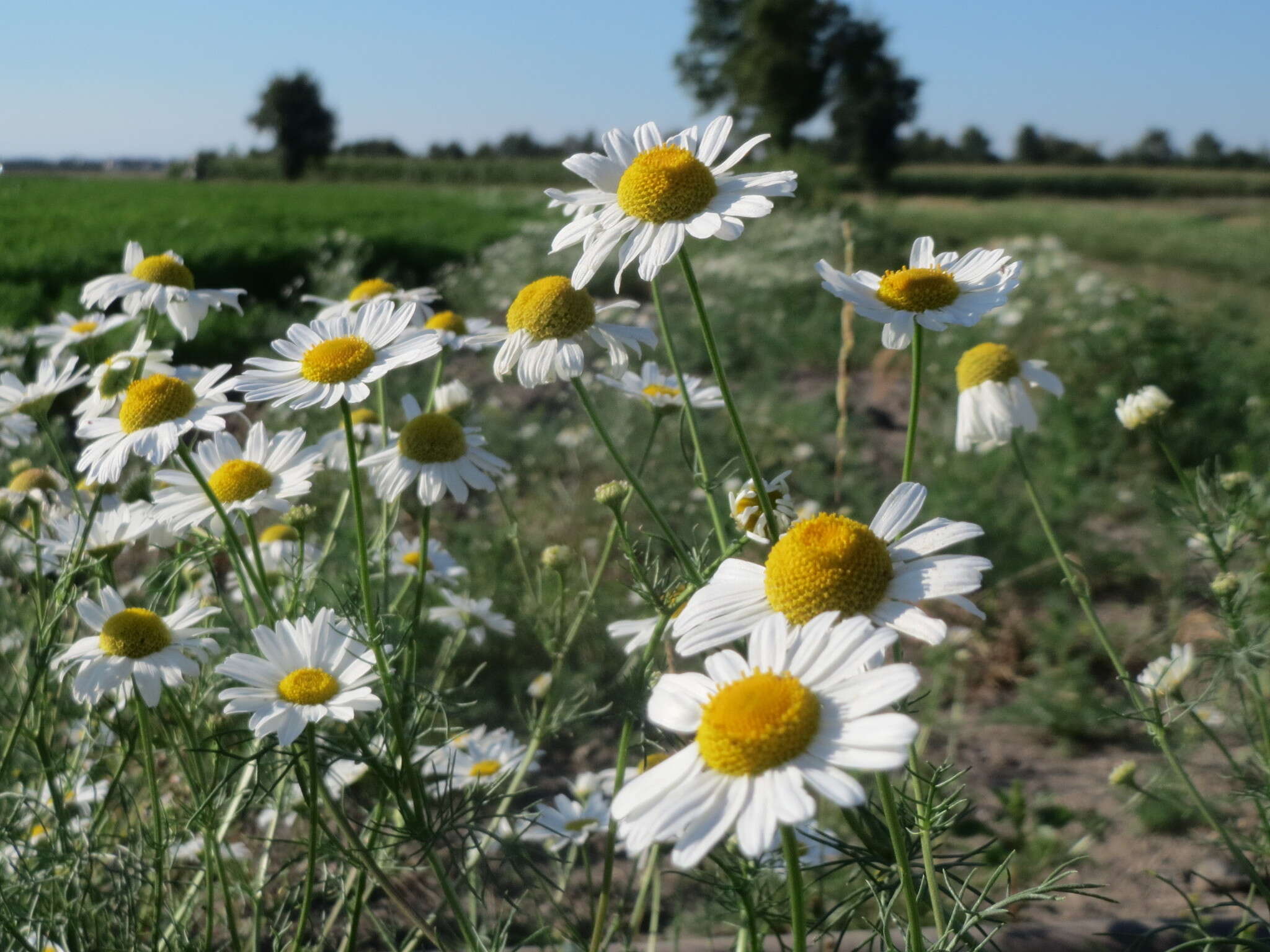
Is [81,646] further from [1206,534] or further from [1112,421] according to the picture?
[1112,421]

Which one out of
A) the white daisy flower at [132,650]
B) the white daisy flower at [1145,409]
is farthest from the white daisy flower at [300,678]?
the white daisy flower at [1145,409]

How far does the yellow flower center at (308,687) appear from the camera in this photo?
101cm

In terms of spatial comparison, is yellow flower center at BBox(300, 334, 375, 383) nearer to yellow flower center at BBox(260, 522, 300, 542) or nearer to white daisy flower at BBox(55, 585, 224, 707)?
white daisy flower at BBox(55, 585, 224, 707)

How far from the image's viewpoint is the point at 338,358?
1.07 meters

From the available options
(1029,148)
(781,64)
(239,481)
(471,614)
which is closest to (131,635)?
(239,481)

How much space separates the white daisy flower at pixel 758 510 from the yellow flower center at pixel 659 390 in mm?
398

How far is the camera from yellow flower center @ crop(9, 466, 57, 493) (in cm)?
165

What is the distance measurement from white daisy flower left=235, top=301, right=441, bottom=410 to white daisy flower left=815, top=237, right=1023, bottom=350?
40 centimetres

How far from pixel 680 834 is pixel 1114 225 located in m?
18.5

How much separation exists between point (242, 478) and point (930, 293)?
848mm

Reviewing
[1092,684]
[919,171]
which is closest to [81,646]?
[1092,684]

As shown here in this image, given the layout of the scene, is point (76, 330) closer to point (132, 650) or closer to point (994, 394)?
point (132, 650)

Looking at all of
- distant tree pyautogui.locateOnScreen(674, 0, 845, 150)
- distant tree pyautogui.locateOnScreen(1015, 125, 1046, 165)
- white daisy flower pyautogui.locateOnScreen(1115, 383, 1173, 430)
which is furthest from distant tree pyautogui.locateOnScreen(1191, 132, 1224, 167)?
white daisy flower pyautogui.locateOnScreen(1115, 383, 1173, 430)

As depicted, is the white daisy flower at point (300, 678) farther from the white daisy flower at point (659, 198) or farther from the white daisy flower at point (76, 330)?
the white daisy flower at point (76, 330)
